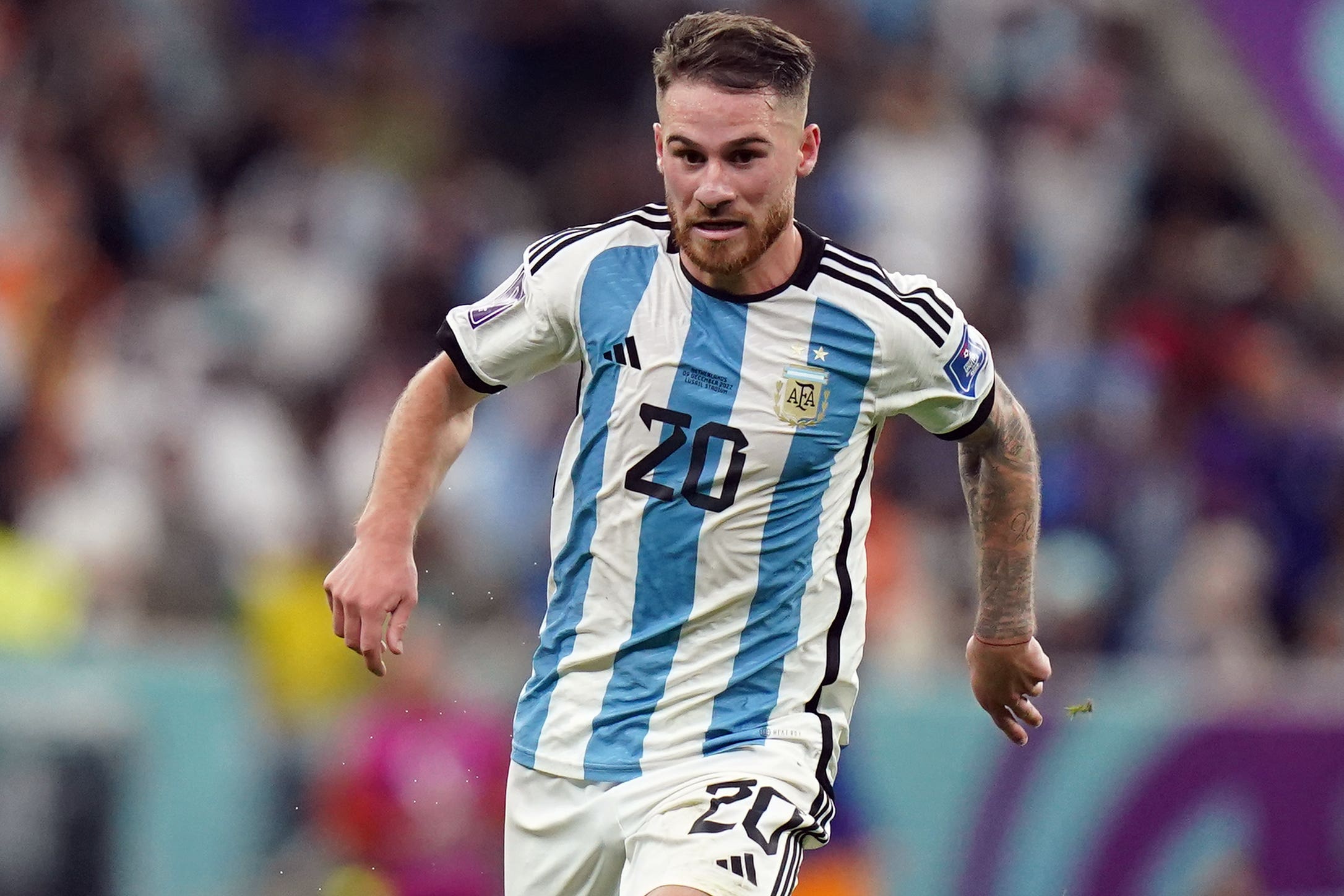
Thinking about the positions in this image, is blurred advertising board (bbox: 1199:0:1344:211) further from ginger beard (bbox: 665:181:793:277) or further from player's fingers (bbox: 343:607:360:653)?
player's fingers (bbox: 343:607:360:653)

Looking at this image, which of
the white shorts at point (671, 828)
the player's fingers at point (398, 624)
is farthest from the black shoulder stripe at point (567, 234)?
the white shorts at point (671, 828)

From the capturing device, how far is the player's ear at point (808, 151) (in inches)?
197

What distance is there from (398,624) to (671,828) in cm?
77

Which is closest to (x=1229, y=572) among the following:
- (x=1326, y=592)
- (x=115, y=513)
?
(x=1326, y=592)

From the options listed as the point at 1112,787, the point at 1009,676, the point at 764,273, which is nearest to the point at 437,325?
the point at 1112,787

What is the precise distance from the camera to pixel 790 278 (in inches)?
199

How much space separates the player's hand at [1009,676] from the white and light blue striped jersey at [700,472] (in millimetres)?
459

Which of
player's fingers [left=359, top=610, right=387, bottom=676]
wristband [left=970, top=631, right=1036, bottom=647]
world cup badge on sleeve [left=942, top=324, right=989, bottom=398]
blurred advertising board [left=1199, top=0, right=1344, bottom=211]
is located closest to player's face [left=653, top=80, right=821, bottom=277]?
world cup badge on sleeve [left=942, top=324, right=989, bottom=398]

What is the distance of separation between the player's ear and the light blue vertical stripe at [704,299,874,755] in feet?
1.06

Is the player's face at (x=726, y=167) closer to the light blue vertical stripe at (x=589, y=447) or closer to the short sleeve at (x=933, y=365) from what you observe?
the light blue vertical stripe at (x=589, y=447)

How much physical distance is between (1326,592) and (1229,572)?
781mm

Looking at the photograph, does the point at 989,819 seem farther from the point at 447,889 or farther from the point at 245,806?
the point at 245,806

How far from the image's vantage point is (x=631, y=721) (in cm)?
496

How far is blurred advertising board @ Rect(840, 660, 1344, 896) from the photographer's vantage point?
997 centimetres
